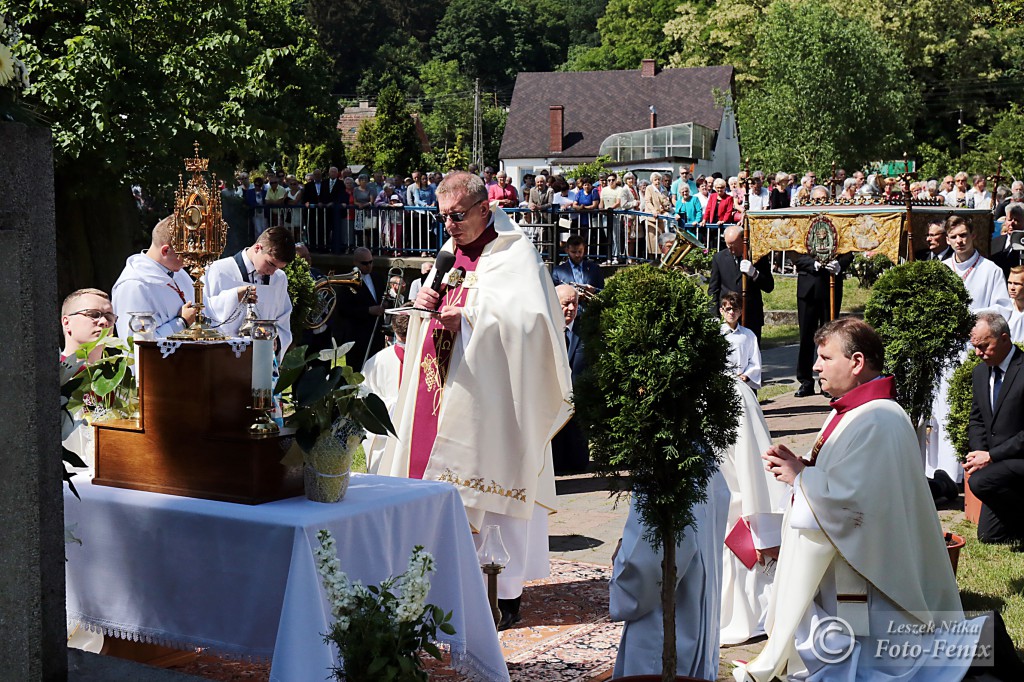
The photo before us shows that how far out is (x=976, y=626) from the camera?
520 cm

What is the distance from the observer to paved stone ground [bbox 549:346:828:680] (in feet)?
25.6

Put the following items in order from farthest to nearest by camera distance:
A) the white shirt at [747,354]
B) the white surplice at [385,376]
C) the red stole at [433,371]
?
the white shirt at [747,354] → the white surplice at [385,376] → the red stole at [433,371]

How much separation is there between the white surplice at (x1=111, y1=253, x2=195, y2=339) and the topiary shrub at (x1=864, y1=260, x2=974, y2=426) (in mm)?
4367

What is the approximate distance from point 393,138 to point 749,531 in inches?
1726

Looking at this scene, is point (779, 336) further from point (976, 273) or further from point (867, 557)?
point (867, 557)

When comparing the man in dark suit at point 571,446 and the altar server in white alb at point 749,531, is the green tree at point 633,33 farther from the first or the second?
the altar server in white alb at point 749,531

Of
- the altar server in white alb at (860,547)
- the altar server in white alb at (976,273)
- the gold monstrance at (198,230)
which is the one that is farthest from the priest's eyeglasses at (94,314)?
the altar server in white alb at (976,273)

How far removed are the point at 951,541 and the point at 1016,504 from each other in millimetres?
1836

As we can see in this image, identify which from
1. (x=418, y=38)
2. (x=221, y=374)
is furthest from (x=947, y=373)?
(x=418, y=38)

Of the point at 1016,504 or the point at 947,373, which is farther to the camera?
the point at 947,373

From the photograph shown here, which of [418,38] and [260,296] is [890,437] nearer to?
[260,296]

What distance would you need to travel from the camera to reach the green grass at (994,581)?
21.2 feet

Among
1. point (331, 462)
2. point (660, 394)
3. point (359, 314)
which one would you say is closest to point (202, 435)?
point (331, 462)

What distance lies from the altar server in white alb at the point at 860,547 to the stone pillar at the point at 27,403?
2915mm
